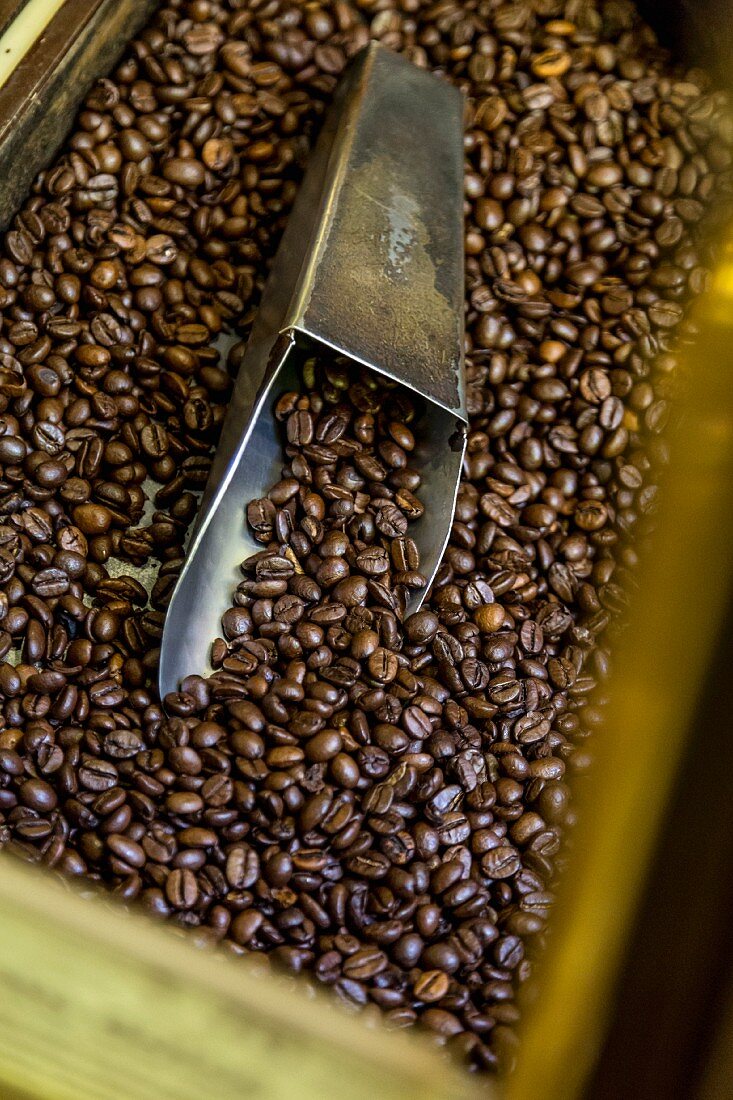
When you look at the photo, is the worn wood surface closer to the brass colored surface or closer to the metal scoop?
the metal scoop

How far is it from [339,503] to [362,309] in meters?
0.36

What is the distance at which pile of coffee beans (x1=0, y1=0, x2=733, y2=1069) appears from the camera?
162cm

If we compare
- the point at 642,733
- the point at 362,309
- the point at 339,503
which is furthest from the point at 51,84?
the point at 642,733

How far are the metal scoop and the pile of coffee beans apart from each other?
0.18 ft

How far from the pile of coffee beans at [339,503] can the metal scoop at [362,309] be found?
0.05 metres

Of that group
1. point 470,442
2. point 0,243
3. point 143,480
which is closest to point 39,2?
point 0,243

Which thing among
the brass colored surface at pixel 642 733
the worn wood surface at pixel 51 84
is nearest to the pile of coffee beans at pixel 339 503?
the worn wood surface at pixel 51 84

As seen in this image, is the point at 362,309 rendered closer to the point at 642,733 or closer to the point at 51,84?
the point at 51,84

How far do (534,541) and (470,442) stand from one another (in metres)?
0.25

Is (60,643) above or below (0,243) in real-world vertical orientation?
below

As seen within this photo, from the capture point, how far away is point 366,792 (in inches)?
65.8

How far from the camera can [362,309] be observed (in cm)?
183

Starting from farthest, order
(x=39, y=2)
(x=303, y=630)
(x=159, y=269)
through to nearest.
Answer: (x=159, y=269) < (x=39, y=2) < (x=303, y=630)

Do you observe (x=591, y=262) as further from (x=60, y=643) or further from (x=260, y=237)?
(x=60, y=643)
